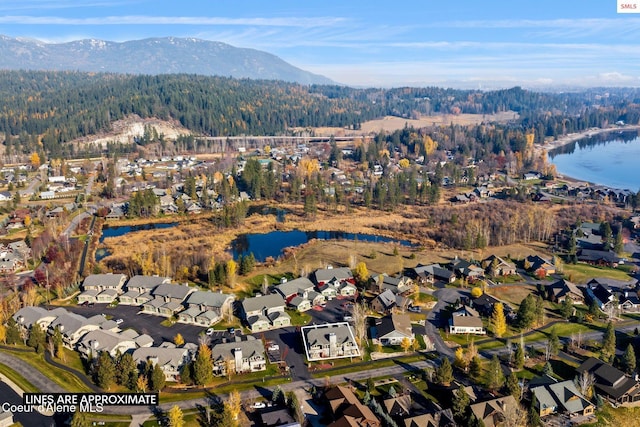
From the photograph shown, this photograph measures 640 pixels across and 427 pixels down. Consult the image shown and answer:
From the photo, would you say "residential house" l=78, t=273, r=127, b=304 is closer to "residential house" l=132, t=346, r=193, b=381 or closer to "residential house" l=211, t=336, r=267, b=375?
"residential house" l=132, t=346, r=193, b=381

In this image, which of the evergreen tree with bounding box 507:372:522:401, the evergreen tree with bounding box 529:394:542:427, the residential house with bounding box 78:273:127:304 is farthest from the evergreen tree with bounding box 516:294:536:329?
the residential house with bounding box 78:273:127:304

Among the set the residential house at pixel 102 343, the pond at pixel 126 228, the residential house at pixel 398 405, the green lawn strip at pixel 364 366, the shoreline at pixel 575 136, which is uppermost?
the shoreline at pixel 575 136

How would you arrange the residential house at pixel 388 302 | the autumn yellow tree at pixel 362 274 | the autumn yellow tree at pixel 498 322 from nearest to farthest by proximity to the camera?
the autumn yellow tree at pixel 498 322 → the residential house at pixel 388 302 → the autumn yellow tree at pixel 362 274

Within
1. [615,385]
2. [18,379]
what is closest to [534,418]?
[615,385]

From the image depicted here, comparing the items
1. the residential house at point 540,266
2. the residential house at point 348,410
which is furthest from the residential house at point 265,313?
the residential house at point 540,266

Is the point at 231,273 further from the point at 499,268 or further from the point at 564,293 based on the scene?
the point at 564,293

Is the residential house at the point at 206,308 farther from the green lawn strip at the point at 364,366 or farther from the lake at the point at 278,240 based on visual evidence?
the lake at the point at 278,240

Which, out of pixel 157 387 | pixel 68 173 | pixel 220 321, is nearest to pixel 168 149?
pixel 68 173
